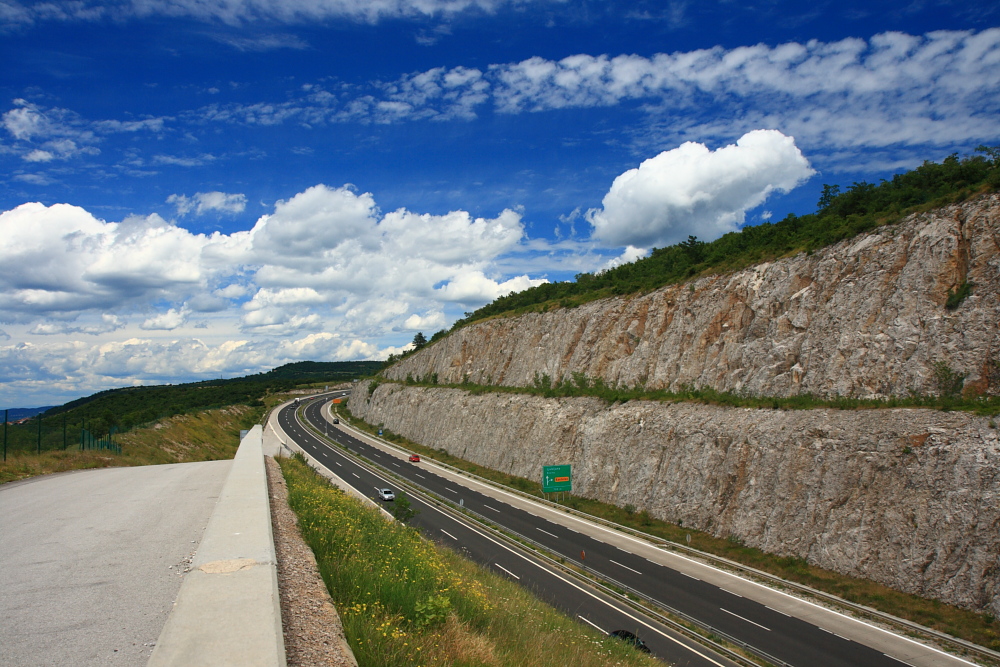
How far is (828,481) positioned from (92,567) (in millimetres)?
23161

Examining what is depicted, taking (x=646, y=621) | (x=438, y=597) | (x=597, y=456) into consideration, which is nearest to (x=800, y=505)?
(x=646, y=621)

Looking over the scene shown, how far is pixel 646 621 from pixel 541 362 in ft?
113

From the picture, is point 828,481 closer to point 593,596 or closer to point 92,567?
point 593,596

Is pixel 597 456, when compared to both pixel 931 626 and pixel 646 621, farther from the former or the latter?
pixel 931 626

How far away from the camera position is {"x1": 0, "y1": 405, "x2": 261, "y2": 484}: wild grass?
70.0 feet

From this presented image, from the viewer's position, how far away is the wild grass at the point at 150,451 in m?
21.3

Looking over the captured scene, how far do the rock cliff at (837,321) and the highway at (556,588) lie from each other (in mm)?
13807

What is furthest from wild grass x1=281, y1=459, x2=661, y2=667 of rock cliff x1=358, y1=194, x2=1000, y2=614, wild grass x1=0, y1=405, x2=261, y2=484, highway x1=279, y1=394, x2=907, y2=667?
wild grass x1=0, y1=405, x2=261, y2=484

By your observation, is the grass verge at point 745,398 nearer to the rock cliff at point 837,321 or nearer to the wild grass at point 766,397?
the wild grass at point 766,397

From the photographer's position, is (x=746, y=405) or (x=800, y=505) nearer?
(x=800, y=505)

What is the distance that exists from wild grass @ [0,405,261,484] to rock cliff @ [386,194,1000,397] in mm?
30198

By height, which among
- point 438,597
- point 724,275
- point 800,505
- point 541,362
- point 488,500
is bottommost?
point 488,500

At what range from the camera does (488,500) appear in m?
38.3

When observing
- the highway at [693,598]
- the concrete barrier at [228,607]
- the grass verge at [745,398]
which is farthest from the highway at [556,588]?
the grass verge at [745,398]
